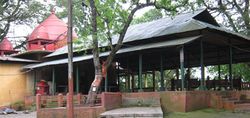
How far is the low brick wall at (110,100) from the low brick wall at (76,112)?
31 cm

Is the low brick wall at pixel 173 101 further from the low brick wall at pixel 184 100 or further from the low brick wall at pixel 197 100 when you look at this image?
the low brick wall at pixel 197 100

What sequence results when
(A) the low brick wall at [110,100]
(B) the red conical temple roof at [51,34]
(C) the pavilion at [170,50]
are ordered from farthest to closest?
(B) the red conical temple roof at [51,34], (C) the pavilion at [170,50], (A) the low brick wall at [110,100]

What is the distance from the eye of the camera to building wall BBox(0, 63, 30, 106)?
91.3 ft

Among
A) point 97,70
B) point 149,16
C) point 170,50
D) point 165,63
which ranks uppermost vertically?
point 149,16

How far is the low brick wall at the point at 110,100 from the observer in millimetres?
16688

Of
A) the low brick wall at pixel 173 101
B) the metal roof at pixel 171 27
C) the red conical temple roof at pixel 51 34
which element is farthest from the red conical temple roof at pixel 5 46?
the low brick wall at pixel 173 101

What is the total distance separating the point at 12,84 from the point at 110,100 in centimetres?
1342

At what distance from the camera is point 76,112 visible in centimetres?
1662

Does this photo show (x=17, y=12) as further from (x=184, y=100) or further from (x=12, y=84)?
(x=184, y=100)

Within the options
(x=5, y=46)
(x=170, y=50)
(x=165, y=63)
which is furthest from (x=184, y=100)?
(x=5, y=46)

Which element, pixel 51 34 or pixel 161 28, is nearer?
pixel 161 28

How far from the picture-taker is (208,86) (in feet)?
67.3

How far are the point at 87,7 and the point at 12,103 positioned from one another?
39.9 feet

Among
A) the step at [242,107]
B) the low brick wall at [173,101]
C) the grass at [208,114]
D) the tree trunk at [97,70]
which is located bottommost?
the grass at [208,114]
